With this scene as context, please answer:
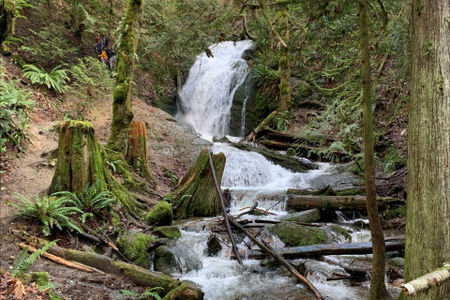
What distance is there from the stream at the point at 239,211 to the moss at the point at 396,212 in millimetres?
798

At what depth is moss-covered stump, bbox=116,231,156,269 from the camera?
17.1 ft

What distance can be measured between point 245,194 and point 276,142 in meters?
5.97

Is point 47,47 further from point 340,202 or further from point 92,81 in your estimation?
point 340,202

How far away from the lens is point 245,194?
32.9 feet

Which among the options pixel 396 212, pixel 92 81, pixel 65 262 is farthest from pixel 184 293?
pixel 92 81

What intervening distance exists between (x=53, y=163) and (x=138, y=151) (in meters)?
2.62

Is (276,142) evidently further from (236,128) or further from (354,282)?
(354,282)

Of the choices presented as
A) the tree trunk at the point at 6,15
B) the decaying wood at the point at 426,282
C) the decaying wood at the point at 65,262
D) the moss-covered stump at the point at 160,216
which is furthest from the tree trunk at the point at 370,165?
the tree trunk at the point at 6,15

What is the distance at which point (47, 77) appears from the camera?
11406 millimetres

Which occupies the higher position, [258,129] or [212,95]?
[212,95]

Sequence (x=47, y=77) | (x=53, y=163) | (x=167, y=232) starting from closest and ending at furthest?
(x=167, y=232) → (x=53, y=163) → (x=47, y=77)

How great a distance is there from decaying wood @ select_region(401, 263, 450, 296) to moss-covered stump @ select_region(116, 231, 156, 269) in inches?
164

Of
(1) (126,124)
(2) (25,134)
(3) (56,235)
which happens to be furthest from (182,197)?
(2) (25,134)

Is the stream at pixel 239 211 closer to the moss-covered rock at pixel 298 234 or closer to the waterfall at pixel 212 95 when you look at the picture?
the waterfall at pixel 212 95
